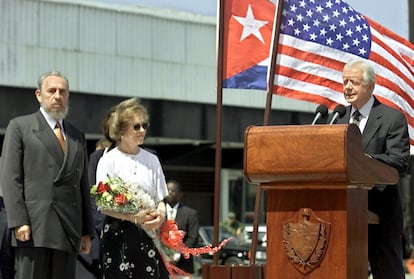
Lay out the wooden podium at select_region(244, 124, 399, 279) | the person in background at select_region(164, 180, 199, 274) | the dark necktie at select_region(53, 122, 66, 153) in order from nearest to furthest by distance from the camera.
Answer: the wooden podium at select_region(244, 124, 399, 279)
the dark necktie at select_region(53, 122, 66, 153)
the person in background at select_region(164, 180, 199, 274)

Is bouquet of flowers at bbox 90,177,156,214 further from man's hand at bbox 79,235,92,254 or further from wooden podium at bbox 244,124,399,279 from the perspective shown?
wooden podium at bbox 244,124,399,279

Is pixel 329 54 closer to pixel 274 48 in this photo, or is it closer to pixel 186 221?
pixel 274 48

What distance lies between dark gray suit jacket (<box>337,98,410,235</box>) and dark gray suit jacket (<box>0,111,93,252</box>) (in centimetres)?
202

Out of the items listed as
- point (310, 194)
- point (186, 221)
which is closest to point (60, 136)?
point (310, 194)

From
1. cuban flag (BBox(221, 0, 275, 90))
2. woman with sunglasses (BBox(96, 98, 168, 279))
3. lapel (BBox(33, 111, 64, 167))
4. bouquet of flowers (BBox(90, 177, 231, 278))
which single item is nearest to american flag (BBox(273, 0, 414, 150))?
cuban flag (BBox(221, 0, 275, 90))

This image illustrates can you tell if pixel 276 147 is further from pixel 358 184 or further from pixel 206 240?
pixel 206 240

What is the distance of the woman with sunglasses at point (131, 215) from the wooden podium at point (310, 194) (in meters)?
2.44

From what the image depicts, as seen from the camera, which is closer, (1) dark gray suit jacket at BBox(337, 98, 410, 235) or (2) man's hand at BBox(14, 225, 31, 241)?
(1) dark gray suit jacket at BBox(337, 98, 410, 235)

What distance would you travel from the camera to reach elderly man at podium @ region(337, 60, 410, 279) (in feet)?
20.1

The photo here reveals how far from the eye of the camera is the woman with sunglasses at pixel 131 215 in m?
7.03

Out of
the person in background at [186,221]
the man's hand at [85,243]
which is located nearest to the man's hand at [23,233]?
the man's hand at [85,243]

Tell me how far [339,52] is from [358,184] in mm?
4208

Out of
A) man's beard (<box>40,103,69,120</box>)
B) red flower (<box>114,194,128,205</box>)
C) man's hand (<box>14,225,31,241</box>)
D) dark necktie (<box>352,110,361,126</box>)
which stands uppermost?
dark necktie (<box>352,110,361,126</box>)

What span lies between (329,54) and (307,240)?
4339 millimetres
